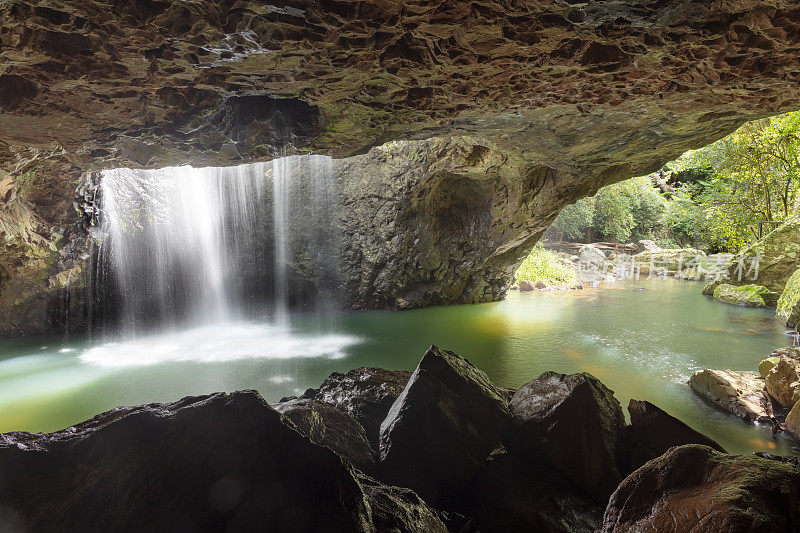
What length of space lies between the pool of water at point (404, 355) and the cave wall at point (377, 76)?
9.92 feet

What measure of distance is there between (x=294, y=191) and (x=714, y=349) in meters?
9.73

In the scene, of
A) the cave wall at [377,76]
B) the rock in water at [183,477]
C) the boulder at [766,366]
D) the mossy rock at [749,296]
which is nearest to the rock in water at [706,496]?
the rock in water at [183,477]

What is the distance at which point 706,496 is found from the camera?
1.89 m

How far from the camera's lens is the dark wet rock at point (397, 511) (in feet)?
6.68

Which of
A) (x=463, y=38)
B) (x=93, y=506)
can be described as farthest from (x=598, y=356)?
Answer: (x=93, y=506)

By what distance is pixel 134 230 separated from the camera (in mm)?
9250

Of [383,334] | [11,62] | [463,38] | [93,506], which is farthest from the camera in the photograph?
[383,334]

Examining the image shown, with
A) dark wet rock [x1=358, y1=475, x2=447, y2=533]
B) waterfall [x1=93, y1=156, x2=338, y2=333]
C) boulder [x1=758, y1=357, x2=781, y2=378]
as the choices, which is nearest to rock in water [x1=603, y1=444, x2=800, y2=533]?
dark wet rock [x1=358, y1=475, x2=447, y2=533]

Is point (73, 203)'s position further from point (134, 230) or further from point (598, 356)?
point (598, 356)

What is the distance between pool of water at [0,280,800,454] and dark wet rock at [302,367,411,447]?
1.30 meters

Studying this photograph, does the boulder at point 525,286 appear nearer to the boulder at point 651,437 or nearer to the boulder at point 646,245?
the boulder at point 651,437

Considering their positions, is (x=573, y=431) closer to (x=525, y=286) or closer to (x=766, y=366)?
(x=766, y=366)

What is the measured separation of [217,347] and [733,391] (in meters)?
7.93

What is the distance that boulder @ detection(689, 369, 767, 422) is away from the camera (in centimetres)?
456
